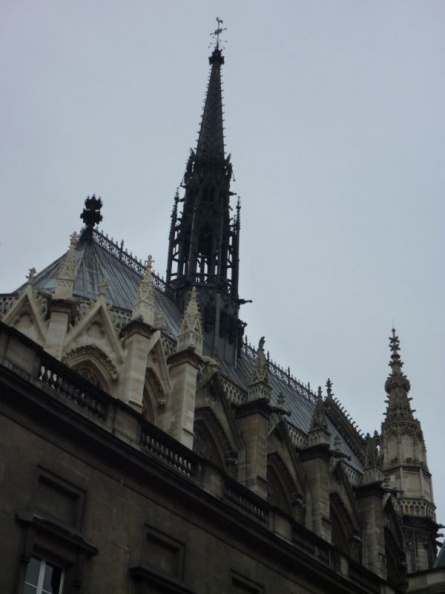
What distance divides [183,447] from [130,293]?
21270 mm

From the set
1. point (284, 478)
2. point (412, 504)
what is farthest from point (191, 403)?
point (412, 504)

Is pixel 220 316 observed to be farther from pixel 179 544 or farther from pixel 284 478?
pixel 179 544

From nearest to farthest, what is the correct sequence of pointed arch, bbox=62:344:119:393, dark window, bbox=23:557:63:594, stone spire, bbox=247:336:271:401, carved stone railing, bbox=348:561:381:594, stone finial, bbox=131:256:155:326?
dark window, bbox=23:557:63:594 < carved stone railing, bbox=348:561:381:594 < pointed arch, bbox=62:344:119:393 < stone finial, bbox=131:256:155:326 < stone spire, bbox=247:336:271:401

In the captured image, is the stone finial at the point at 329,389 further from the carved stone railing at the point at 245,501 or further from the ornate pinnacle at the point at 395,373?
the carved stone railing at the point at 245,501

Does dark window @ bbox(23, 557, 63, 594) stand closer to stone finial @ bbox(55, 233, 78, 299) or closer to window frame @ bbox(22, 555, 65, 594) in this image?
window frame @ bbox(22, 555, 65, 594)

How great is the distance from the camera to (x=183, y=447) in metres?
21.6

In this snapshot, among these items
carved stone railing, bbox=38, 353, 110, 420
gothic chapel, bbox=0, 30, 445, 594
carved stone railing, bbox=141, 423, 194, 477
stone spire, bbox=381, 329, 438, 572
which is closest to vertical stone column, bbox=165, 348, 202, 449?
gothic chapel, bbox=0, 30, 445, 594

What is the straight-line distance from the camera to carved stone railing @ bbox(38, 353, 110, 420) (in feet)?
62.7

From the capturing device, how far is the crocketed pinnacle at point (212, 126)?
56300 mm

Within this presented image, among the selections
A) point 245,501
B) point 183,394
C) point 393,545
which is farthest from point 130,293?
point 245,501

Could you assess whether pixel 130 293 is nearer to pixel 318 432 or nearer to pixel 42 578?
pixel 318 432

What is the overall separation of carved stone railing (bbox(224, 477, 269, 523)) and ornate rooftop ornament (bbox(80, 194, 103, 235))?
23056mm

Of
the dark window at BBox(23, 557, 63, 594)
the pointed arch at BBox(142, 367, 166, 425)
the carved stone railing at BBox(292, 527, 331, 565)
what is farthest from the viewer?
the pointed arch at BBox(142, 367, 166, 425)

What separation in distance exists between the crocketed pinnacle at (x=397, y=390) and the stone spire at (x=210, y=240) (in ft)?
40.9
